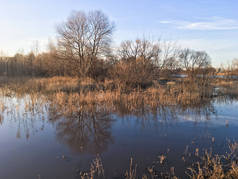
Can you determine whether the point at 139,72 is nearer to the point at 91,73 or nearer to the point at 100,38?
the point at 91,73

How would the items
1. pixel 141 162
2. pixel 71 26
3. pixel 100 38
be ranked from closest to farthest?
pixel 141 162, pixel 71 26, pixel 100 38

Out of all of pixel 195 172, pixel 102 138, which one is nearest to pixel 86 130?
pixel 102 138

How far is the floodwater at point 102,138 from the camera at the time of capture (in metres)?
3.21

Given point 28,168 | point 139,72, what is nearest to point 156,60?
point 139,72

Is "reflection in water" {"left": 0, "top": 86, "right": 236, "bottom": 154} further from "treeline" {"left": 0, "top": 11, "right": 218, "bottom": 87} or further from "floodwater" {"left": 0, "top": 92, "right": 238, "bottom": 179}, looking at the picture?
"treeline" {"left": 0, "top": 11, "right": 218, "bottom": 87}

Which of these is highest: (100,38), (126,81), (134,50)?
(100,38)

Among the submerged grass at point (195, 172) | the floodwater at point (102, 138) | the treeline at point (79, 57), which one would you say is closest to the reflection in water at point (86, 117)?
the floodwater at point (102, 138)

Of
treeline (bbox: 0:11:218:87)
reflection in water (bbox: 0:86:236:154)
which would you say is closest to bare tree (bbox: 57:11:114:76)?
treeline (bbox: 0:11:218:87)

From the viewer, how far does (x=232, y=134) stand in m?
4.75

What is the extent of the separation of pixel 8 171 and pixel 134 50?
15.1 m

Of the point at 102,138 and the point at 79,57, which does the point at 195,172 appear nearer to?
the point at 102,138

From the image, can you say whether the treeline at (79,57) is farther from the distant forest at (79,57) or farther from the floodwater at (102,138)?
the floodwater at (102,138)

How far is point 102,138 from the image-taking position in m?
4.61

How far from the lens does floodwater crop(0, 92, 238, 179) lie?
321 cm
